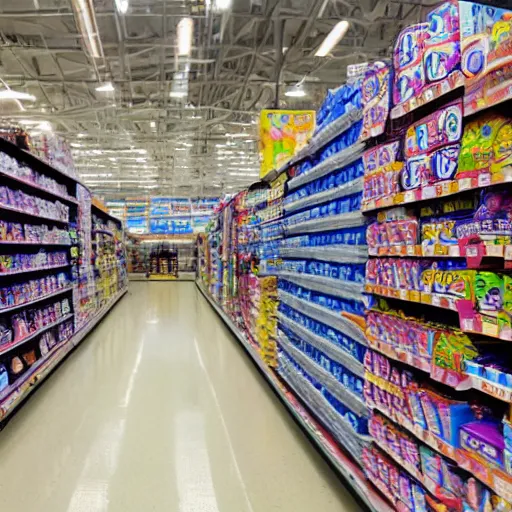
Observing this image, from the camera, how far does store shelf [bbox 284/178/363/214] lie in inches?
102

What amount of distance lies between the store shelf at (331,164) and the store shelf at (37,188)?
265cm

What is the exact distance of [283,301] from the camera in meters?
4.32

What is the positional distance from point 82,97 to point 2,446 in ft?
35.9

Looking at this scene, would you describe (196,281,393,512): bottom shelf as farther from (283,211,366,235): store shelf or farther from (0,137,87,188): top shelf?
(0,137,87,188): top shelf

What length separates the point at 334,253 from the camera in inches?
115

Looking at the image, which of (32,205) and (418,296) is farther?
(32,205)

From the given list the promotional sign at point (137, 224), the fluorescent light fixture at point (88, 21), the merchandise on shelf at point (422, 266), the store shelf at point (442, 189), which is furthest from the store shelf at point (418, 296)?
the promotional sign at point (137, 224)

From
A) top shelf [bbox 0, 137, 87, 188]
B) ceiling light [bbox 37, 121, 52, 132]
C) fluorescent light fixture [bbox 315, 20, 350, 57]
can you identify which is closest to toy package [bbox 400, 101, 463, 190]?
top shelf [bbox 0, 137, 87, 188]

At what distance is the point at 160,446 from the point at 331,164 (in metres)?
2.36

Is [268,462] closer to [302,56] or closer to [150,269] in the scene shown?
[302,56]

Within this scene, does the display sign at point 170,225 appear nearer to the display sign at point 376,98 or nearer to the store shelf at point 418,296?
the display sign at point 376,98

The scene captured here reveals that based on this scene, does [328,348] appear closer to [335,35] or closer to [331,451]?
[331,451]

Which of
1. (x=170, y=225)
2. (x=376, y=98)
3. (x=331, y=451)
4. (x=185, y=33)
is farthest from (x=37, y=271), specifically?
(x=170, y=225)

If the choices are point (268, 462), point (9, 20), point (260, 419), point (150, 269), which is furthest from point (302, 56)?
point (150, 269)
